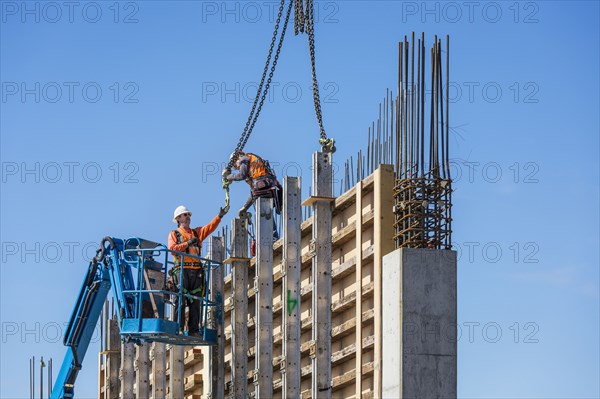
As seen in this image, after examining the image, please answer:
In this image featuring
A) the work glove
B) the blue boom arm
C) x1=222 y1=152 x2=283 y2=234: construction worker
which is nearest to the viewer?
the work glove

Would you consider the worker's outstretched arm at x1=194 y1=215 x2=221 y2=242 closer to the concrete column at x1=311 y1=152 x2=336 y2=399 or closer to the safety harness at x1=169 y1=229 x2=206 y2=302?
the safety harness at x1=169 y1=229 x2=206 y2=302

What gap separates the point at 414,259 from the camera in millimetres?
16047

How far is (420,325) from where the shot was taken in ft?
52.3

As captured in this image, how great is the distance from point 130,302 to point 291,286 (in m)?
2.75

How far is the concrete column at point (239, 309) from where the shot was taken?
833 inches

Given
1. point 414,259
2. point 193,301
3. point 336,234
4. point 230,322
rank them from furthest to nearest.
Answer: point 230,322
point 193,301
point 336,234
point 414,259

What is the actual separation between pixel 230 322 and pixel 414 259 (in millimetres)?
7317

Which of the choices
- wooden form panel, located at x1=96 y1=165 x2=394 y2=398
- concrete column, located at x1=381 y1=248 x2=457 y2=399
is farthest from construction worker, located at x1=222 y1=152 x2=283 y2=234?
concrete column, located at x1=381 y1=248 x2=457 y2=399

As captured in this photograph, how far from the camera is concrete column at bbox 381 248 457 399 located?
51.9 feet

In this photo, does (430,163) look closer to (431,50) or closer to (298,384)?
(431,50)

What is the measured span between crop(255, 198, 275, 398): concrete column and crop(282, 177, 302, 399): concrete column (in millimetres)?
675

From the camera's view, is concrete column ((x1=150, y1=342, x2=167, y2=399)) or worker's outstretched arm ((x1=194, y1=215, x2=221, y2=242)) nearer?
worker's outstretched arm ((x1=194, y1=215, x2=221, y2=242))

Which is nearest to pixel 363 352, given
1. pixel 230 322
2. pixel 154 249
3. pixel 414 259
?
pixel 414 259

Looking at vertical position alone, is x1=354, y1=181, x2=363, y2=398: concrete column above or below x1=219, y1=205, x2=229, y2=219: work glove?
below
